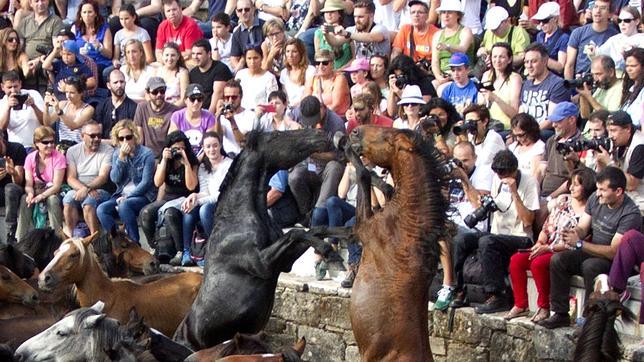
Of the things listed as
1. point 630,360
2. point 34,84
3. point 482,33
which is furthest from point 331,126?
point 34,84

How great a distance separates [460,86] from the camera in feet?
56.4

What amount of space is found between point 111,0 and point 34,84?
1.84 metres

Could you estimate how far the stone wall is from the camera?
1404 cm

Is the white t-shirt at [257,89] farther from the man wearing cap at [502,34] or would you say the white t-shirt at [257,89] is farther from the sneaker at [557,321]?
the sneaker at [557,321]

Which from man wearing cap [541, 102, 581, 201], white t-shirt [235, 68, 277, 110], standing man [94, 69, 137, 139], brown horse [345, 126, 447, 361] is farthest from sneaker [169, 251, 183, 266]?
brown horse [345, 126, 447, 361]

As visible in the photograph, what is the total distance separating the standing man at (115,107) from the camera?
771 inches

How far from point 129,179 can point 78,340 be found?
7.47 metres

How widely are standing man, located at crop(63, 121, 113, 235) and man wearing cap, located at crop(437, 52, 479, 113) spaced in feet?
13.7

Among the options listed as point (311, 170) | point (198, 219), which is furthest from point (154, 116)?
point (311, 170)

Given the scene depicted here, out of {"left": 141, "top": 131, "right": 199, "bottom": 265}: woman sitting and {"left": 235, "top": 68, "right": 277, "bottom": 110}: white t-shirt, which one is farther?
{"left": 235, "top": 68, "right": 277, "bottom": 110}: white t-shirt

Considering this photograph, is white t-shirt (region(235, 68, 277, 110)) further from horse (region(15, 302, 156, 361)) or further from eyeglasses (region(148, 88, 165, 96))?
horse (region(15, 302, 156, 361))

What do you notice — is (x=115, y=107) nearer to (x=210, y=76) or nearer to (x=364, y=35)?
(x=210, y=76)

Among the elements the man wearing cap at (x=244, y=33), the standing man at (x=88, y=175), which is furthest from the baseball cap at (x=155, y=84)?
the man wearing cap at (x=244, y=33)

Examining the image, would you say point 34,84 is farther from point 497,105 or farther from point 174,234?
point 497,105
